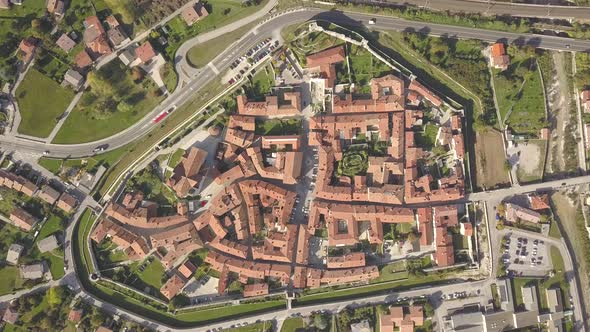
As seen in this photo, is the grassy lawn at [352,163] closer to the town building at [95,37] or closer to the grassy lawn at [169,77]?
the grassy lawn at [169,77]

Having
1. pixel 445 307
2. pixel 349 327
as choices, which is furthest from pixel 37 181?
pixel 445 307

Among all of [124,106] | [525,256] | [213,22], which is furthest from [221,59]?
[525,256]

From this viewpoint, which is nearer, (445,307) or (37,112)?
(445,307)

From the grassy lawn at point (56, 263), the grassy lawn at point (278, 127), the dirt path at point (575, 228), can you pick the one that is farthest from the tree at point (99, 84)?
the dirt path at point (575, 228)

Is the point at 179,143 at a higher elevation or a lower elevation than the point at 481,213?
higher

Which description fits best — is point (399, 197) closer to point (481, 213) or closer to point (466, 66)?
point (481, 213)

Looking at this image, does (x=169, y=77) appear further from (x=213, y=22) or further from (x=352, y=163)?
(x=352, y=163)
